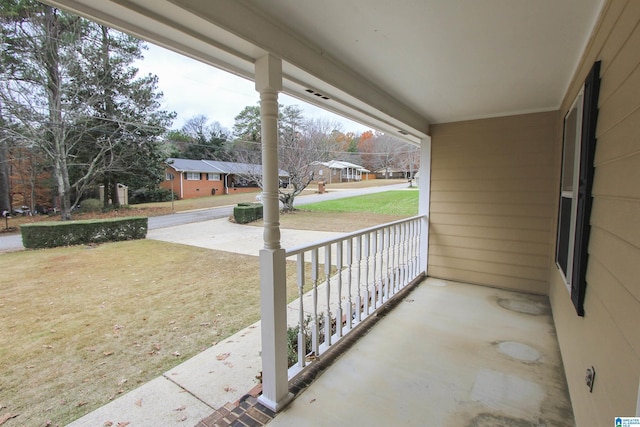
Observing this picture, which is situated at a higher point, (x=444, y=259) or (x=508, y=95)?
(x=508, y=95)

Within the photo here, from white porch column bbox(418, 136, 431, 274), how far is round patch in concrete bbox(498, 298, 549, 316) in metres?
1.11

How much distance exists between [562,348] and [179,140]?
1601 cm

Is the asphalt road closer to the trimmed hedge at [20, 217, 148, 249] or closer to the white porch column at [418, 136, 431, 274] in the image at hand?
the trimmed hedge at [20, 217, 148, 249]

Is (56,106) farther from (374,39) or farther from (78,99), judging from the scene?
(374,39)

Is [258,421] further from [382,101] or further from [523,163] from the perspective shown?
[523,163]

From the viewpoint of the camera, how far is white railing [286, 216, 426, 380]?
2.01 meters

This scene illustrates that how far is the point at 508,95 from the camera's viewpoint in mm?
2855

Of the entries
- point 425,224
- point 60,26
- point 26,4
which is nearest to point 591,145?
point 425,224

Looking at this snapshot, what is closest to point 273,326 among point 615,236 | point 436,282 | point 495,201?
point 615,236

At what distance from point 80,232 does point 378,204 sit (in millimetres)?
11103

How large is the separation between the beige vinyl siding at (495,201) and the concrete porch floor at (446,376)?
2.62 ft

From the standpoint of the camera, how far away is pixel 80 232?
7.25m

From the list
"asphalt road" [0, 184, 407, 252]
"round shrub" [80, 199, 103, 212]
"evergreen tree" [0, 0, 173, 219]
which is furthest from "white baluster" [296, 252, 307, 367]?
"round shrub" [80, 199, 103, 212]

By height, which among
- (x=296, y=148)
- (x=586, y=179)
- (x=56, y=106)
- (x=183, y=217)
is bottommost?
(x=183, y=217)
